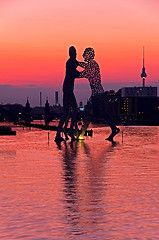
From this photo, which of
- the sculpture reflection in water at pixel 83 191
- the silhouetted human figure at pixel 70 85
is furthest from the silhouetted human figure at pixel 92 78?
the sculpture reflection in water at pixel 83 191

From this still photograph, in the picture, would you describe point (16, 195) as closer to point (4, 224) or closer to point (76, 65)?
point (4, 224)

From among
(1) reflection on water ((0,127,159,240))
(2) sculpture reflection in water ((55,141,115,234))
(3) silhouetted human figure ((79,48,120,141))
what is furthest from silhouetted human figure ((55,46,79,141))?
(1) reflection on water ((0,127,159,240))

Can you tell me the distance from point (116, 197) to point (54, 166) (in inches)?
470

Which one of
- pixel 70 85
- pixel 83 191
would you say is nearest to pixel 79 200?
pixel 83 191

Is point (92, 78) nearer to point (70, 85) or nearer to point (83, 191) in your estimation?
point (70, 85)

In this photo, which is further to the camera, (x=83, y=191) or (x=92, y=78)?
(x=92, y=78)

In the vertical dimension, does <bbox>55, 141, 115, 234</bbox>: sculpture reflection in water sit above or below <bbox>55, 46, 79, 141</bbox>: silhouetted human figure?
below

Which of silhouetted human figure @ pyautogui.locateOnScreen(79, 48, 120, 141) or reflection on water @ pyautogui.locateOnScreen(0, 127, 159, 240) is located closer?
reflection on water @ pyautogui.locateOnScreen(0, 127, 159, 240)

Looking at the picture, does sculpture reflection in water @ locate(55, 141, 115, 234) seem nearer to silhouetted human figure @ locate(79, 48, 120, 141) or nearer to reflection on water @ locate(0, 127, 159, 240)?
reflection on water @ locate(0, 127, 159, 240)

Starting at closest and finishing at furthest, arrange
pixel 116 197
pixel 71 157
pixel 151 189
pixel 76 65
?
pixel 116 197, pixel 151 189, pixel 71 157, pixel 76 65

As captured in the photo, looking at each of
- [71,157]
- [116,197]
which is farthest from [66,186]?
[71,157]

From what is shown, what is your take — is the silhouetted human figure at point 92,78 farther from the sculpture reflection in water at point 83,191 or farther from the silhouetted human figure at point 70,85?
the sculpture reflection in water at point 83,191

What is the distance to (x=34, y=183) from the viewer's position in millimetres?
23391

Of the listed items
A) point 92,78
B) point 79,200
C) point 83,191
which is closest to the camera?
point 79,200
